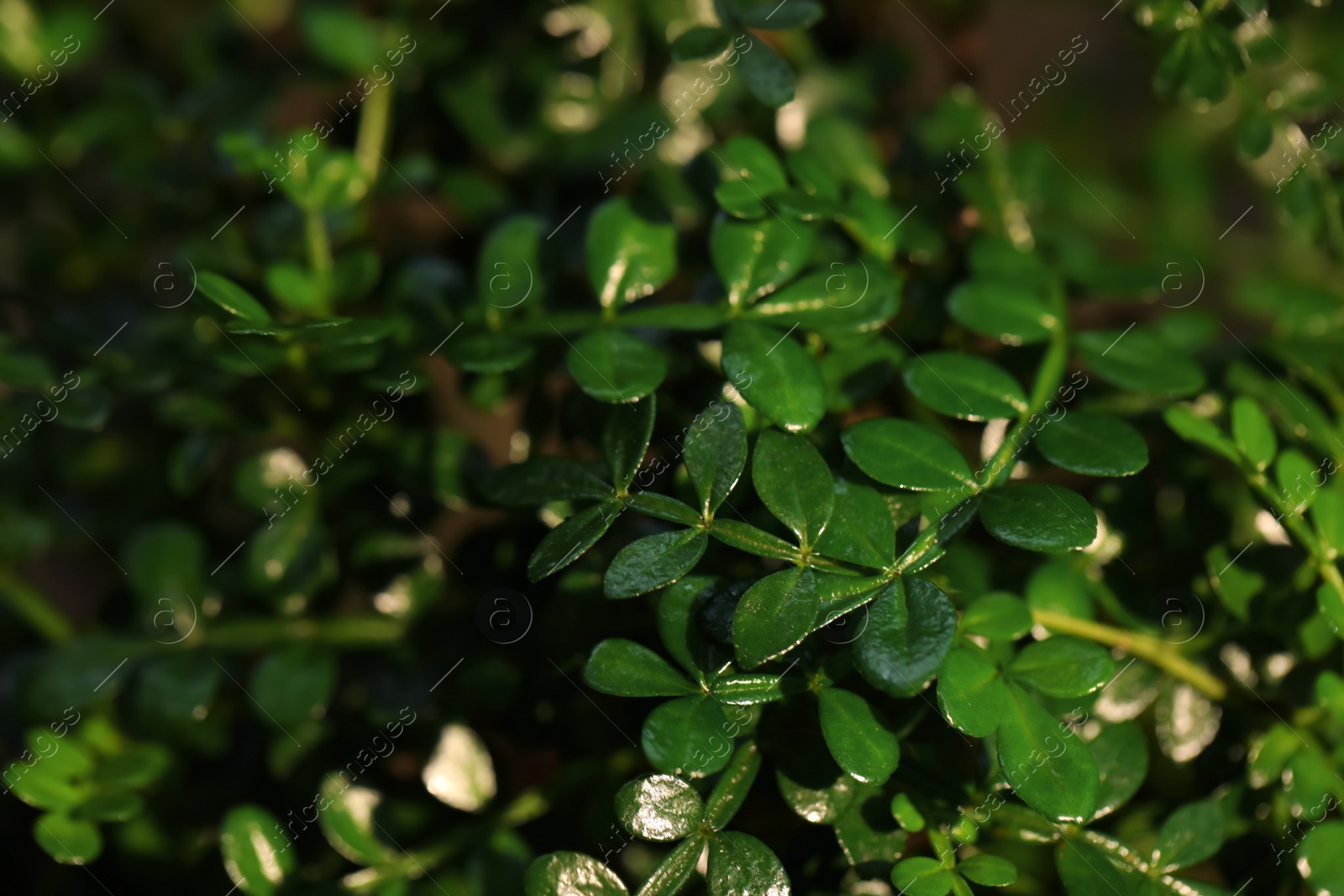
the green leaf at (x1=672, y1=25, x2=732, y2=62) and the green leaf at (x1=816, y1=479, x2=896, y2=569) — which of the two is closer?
the green leaf at (x1=816, y1=479, x2=896, y2=569)

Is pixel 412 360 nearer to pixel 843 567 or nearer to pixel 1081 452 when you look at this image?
pixel 843 567

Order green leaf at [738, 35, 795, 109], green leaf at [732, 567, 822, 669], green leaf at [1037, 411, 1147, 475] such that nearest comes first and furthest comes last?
green leaf at [732, 567, 822, 669] < green leaf at [1037, 411, 1147, 475] < green leaf at [738, 35, 795, 109]

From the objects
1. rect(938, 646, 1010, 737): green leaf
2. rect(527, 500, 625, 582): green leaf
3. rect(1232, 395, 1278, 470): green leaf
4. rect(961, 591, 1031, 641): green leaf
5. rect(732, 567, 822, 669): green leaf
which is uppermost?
rect(527, 500, 625, 582): green leaf

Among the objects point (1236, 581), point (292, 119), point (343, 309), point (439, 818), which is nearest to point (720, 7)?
point (343, 309)

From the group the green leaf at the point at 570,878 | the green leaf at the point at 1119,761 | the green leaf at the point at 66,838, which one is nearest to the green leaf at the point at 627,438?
the green leaf at the point at 570,878

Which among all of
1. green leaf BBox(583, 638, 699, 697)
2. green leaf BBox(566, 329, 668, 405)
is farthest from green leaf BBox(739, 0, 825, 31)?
green leaf BBox(583, 638, 699, 697)

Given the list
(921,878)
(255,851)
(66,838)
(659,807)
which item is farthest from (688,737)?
(66,838)

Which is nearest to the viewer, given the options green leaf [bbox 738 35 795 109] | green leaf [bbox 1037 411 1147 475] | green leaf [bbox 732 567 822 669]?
green leaf [bbox 732 567 822 669]

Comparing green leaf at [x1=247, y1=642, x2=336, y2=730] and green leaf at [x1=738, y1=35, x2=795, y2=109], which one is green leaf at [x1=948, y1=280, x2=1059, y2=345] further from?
green leaf at [x1=247, y1=642, x2=336, y2=730]
